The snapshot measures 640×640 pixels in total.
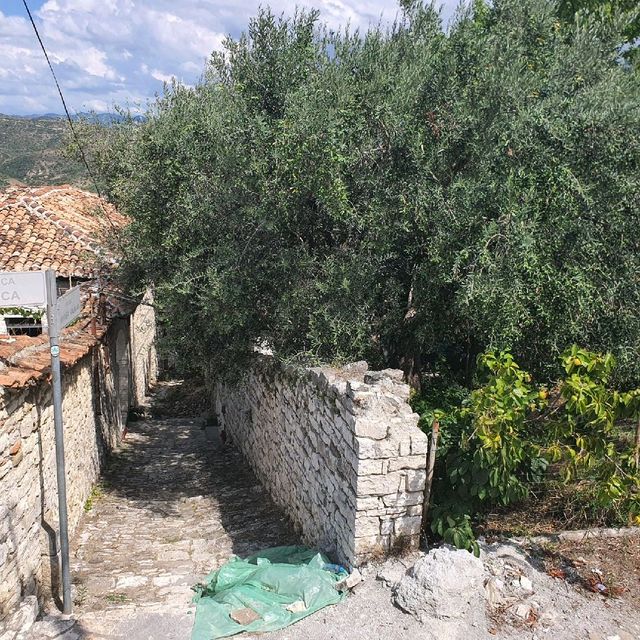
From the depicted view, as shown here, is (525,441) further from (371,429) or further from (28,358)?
(28,358)

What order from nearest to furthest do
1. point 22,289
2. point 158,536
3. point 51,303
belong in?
1. point 22,289
2. point 51,303
3. point 158,536

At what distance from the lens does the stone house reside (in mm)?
5484

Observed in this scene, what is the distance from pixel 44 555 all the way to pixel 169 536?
7.00ft

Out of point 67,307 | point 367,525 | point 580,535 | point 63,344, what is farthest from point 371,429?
point 63,344

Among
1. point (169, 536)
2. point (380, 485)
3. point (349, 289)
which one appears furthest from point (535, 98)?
point (169, 536)

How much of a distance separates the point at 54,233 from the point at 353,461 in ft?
34.4

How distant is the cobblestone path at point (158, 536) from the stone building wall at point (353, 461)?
1.05m

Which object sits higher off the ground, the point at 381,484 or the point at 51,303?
the point at 51,303

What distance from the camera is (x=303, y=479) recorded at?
7125 millimetres

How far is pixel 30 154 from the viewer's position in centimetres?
5828

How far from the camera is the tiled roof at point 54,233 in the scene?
1140cm

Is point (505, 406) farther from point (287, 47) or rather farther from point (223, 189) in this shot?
point (287, 47)

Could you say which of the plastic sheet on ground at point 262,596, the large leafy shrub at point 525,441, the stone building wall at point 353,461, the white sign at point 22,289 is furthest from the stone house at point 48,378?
the large leafy shrub at point 525,441

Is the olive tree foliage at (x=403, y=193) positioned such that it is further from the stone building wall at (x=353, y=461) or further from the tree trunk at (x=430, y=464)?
the tree trunk at (x=430, y=464)
